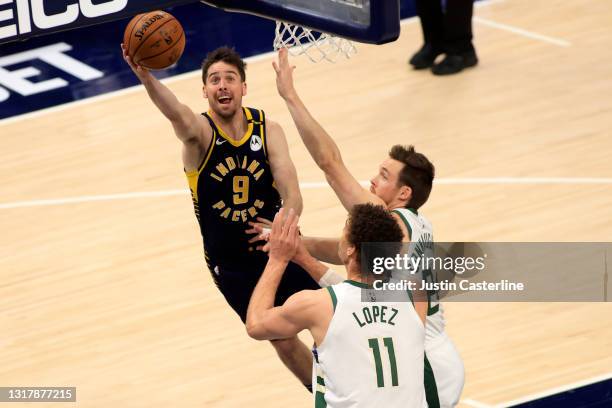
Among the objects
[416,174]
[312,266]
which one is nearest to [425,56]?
[416,174]

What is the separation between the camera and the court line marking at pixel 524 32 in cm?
1278

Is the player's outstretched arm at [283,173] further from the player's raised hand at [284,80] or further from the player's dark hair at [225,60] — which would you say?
the player's raised hand at [284,80]

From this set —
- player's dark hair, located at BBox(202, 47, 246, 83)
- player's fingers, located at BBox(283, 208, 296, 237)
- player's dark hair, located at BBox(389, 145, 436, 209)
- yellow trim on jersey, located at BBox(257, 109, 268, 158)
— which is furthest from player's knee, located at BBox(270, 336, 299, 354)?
player's fingers, located at BBox(283, 208, 296, 237)

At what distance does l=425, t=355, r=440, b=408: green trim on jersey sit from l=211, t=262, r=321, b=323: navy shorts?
49.6 inches

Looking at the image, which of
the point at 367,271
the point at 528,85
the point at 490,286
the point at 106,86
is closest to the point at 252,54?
the point at 106,86

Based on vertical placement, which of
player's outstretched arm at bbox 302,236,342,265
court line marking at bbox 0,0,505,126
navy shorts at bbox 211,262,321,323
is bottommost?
court line marking at bbox 0,0,505,126

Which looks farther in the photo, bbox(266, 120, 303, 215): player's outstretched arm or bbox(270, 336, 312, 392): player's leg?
bbox(270, 336, 312, 392): player's leg

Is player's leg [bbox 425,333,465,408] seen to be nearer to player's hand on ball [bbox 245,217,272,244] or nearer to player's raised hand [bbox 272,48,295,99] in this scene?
player's hand on ball [bbox 245,217,272,244]

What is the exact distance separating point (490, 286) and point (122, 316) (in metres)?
2.58

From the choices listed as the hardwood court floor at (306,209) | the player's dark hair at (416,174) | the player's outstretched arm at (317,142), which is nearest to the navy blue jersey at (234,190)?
the player's outstretched arm at (317,142)

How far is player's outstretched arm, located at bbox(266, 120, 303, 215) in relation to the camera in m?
7.15

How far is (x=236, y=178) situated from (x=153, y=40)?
0.89 metres

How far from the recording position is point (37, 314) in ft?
29.3

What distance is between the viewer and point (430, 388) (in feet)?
20.2
